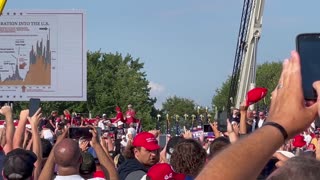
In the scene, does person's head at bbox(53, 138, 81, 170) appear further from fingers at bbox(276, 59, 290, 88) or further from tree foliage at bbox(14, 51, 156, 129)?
tree foliage at bbox(14, 51, 156, 129)

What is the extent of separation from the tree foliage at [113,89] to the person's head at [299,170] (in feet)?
210

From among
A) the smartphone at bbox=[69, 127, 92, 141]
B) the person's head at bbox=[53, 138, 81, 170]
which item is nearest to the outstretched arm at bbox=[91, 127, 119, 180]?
the person's head at bbox=[53, 138, 81, 170]

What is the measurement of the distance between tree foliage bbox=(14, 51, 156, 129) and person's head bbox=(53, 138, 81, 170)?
199ft

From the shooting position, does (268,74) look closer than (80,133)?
No

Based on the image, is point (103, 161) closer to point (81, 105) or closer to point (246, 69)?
point (246, 69)

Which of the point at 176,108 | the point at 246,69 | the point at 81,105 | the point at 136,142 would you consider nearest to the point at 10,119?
A: the point at 136,142

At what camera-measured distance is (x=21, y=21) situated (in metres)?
22.2

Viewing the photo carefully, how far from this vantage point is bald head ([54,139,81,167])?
5.26 meters

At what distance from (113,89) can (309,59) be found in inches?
2863

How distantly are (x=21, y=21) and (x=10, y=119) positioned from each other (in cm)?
1538

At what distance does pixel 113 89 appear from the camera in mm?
75062

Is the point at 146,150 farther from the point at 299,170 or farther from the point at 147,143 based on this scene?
the point at 299,170

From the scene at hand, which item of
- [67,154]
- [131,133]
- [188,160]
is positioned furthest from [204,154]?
[131,133]

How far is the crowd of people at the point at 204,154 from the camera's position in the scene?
216cm
